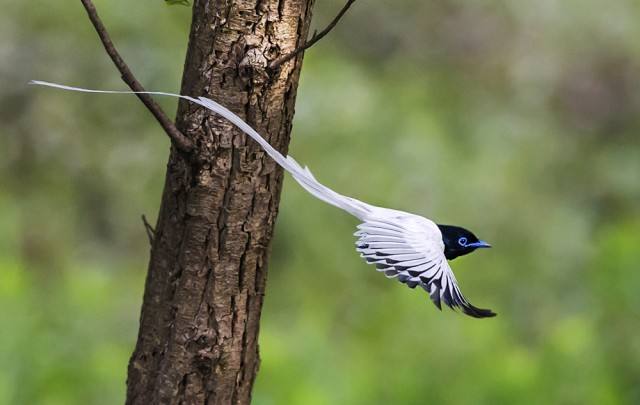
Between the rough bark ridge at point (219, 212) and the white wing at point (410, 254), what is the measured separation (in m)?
0.18

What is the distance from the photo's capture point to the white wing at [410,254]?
4.34ft

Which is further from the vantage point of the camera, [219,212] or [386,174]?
[386,174]

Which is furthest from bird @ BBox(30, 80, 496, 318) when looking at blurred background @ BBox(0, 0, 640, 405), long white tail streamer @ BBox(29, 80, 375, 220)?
blurred background @ BBox(0, 0, 640, 405)

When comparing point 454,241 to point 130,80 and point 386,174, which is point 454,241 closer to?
point 130,80

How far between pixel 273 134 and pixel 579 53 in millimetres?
4046

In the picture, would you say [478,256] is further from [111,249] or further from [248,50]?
[248,50]

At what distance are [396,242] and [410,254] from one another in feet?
0.09

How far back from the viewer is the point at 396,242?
4.50 feet

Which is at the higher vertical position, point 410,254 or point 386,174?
point 386,174

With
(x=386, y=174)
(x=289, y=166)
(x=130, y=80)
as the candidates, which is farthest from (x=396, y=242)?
(x=386, y=174)

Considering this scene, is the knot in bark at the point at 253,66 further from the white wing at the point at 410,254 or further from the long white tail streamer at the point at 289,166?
the white wing at the point at 410,254

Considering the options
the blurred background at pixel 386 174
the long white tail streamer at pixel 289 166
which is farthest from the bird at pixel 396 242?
the blurred background at pixel 386 174

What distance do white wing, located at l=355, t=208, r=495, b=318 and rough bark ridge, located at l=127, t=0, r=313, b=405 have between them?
0.18 meters

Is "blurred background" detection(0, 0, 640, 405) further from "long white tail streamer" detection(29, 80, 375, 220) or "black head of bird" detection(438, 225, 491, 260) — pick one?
"long white tail streamer" detection(29, 80, 375, 220)
